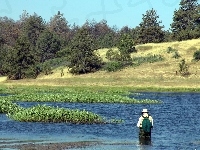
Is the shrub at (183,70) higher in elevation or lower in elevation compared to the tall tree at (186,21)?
lower

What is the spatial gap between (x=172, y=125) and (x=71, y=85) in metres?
59.6

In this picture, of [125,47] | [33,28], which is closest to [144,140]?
[125,47]

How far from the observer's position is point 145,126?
31984mm

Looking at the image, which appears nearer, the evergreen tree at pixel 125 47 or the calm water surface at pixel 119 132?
the calm water surface at pixel 119 132

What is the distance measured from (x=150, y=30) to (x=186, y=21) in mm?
11138

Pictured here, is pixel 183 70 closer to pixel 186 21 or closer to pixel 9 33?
pixel 186 21

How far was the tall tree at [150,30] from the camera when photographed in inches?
5217

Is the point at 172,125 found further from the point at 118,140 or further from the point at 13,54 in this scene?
the point at 13,54

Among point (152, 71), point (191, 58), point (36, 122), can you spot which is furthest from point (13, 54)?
point (36, 122)

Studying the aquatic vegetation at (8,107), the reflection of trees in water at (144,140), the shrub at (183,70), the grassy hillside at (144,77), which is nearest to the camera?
the reflection of trees in water at (144,140)

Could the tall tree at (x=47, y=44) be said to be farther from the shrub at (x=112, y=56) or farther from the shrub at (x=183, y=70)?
the shrub at (x=183, y=70)

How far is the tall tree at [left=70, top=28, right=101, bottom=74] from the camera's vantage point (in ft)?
365

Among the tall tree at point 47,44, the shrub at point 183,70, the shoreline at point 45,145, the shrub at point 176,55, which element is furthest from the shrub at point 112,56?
the shoreline at point 45,145

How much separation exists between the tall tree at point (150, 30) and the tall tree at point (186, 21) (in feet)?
15.8
